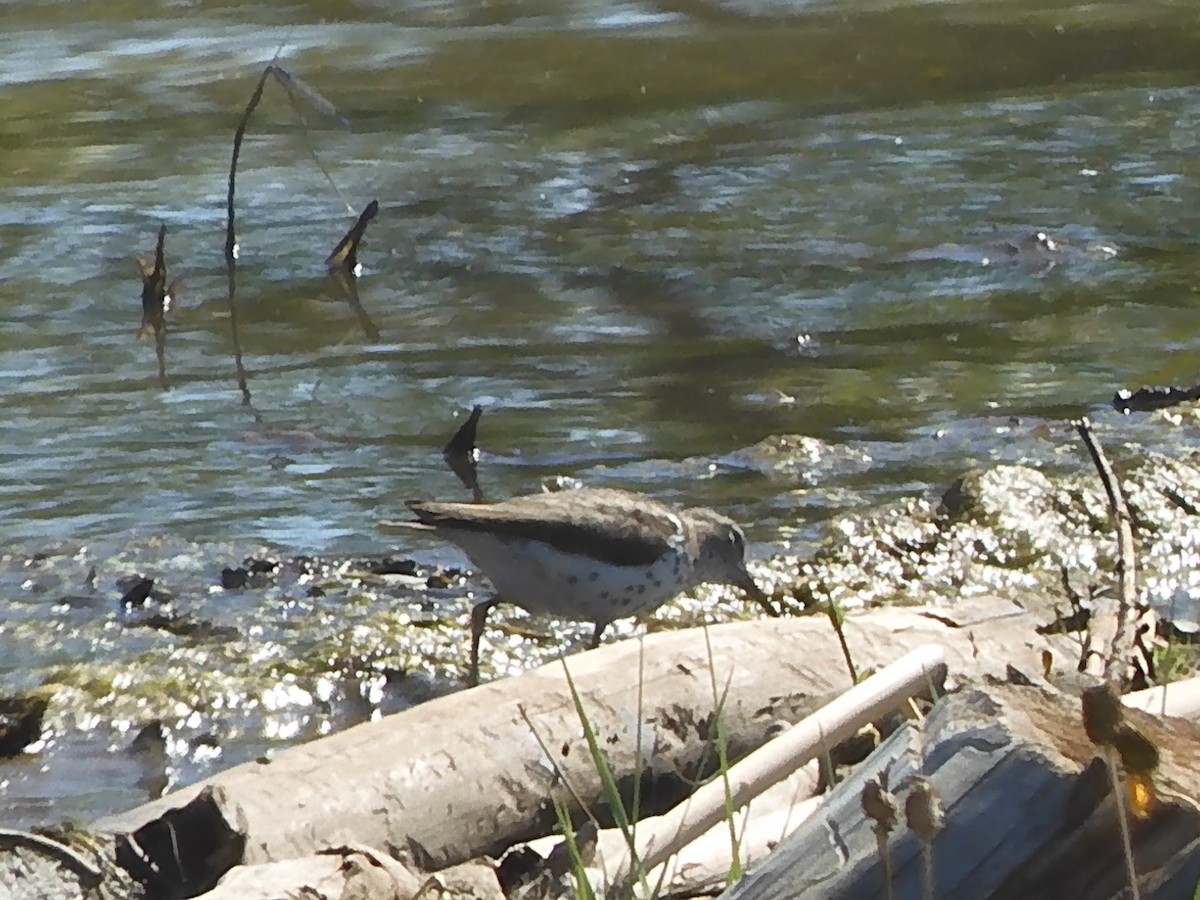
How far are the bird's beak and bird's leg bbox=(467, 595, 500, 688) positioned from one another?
2.45ft

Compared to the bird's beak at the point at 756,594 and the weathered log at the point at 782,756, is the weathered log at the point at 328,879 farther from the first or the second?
the bird's beak at the point at 756,594

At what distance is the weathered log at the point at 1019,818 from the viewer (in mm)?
2898

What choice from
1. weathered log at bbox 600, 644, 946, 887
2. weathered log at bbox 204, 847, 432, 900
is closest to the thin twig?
weathered log at bbox 600, 644, 946, 887

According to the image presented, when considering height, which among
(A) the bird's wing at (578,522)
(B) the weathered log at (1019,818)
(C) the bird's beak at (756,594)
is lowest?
(C) the bird's beak at (756,594)

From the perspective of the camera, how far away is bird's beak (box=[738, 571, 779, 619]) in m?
6.46

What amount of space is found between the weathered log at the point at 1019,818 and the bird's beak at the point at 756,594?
10.9 feet

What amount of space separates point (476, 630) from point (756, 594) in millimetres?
942

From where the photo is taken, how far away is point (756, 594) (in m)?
6.54

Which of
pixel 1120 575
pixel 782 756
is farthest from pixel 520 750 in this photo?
pixel 1120 575

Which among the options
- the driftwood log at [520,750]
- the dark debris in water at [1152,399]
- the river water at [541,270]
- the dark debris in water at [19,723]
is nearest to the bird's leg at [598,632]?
the river water at [541,270]

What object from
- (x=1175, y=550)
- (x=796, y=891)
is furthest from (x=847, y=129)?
(x=796, y=891)

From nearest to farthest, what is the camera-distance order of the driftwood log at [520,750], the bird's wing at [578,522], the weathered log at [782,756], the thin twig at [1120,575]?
the weathered log at [782,756], the driftwood log at [520,750], the thin twig at [1120,575], the bird's wing at [578,522]

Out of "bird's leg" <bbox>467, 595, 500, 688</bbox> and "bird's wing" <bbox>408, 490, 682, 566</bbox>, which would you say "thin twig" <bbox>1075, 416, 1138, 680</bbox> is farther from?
"bird's leg" <bbox>467, 595, 500, 688</bbox>

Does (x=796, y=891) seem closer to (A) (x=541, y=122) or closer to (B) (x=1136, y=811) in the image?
(B) (x=1136, y=811)
